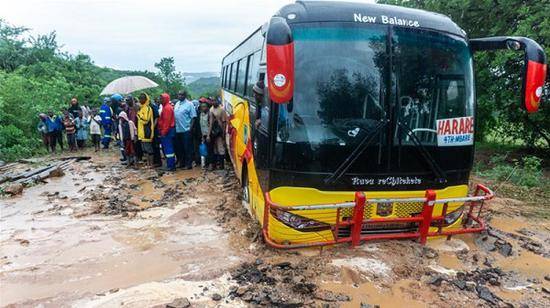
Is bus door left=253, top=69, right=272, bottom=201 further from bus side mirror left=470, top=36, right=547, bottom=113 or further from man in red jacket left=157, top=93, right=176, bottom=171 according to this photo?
man in red jacket left=157, top=93, right=176, bottom=171

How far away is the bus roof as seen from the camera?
4.18 metres

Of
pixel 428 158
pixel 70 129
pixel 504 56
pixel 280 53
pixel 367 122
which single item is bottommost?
pixel 70 129

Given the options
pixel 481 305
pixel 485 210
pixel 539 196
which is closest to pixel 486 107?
pixel 539 196

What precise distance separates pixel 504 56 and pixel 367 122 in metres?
6.11

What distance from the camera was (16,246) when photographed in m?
5.27

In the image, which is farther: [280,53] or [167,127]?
[167,127]

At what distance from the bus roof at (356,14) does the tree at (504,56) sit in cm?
507

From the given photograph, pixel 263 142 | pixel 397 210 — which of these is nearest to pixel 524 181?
pixel 397 210

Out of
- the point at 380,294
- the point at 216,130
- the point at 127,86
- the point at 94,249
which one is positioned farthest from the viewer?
the point at 127,86

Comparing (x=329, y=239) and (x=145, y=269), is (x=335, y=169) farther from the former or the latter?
Answer: (x=145, y=269)

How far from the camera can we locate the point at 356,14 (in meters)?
4.25

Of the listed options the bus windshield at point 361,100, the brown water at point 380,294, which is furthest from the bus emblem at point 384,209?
the brown water at point 380,294

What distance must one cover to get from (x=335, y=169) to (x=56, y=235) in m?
3.99

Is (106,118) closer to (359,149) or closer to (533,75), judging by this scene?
(359,149)
